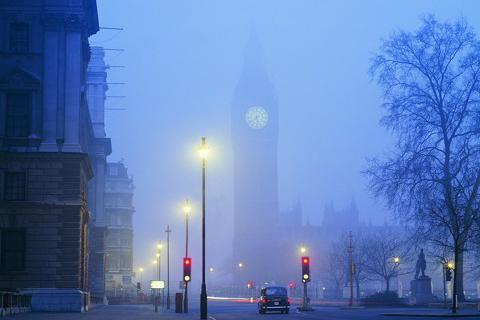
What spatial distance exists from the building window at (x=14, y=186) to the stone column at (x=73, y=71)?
4.57m

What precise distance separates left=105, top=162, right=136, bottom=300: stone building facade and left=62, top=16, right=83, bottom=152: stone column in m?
101

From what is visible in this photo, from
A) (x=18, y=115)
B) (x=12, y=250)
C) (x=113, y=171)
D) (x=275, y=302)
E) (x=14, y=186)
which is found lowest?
(x=275, y=302)

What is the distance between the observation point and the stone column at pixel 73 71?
60.1m

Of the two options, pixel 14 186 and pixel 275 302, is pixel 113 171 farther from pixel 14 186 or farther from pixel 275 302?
pixel 14 186

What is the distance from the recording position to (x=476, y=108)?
202 feet

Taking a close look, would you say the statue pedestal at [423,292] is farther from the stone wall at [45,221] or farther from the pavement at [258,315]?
the stone wall at [45,221]

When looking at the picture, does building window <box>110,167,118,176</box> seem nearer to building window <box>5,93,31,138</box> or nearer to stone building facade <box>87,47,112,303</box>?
stone building facade <box>87,47,112,303</box>

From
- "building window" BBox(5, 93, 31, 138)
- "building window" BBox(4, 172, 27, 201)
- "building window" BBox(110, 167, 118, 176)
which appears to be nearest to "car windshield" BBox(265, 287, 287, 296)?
"building window" BBox(4, 172, 27, 201)

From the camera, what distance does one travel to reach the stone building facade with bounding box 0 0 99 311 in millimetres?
57000

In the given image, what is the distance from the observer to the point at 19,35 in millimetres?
60594

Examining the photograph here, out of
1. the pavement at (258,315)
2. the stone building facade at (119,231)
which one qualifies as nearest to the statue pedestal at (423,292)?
the pavement at (258,315)

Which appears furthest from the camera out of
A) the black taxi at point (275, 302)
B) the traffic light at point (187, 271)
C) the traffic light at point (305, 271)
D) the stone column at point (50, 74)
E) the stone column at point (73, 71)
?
the traffic light at point (305, 271)

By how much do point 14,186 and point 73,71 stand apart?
869cm

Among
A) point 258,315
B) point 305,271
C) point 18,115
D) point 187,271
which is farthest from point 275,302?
point 18,115
